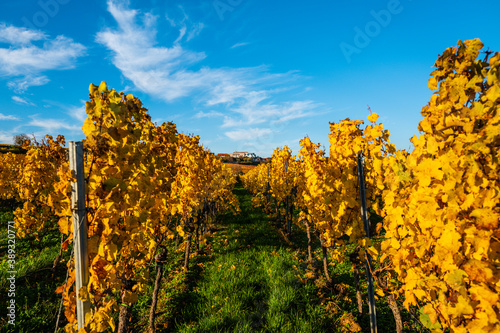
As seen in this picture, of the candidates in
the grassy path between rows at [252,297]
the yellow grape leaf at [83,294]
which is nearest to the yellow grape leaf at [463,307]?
the yellow grape leaf at [83,294]

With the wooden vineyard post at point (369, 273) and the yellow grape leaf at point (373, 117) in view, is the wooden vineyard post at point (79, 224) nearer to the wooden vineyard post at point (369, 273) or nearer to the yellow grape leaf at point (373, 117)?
the wooden vineyard post at point (369, 273)

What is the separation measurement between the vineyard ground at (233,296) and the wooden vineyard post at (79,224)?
2.61 meters

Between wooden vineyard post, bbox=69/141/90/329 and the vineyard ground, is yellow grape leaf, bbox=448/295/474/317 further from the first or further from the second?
the vineyard ground

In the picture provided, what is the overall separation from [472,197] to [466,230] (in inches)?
8.1

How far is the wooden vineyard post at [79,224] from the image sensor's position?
1869 mm

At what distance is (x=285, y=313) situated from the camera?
4.25m

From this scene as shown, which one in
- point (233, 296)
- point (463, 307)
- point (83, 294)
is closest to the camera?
point (463, 307)

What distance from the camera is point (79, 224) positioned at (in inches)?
73.9

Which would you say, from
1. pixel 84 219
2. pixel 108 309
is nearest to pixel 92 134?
pixel 84 219

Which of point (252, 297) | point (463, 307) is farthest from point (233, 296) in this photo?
point (463, 307)

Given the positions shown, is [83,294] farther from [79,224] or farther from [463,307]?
[463,307]

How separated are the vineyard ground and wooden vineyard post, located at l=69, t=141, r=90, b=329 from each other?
2.61 metres

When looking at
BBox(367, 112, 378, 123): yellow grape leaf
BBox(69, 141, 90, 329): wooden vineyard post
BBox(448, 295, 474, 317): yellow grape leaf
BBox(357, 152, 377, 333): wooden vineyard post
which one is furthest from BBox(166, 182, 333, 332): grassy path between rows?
BBox(367, 112, 378, 123): yellow grape leaf

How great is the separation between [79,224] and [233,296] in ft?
12.3
